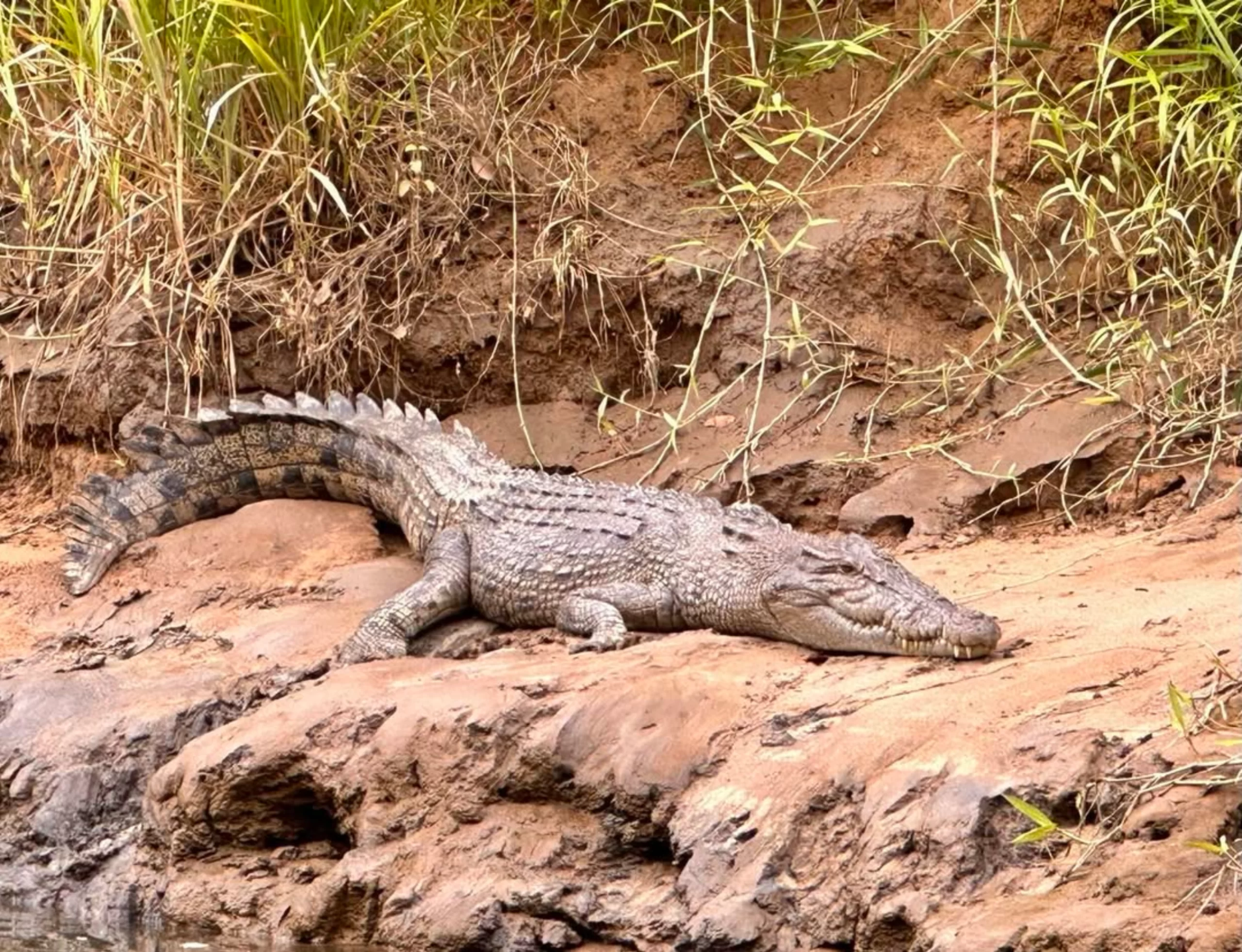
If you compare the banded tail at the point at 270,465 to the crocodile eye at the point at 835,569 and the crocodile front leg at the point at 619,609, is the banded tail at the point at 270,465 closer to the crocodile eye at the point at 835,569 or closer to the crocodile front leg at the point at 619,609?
the crocodile front leg at the point at 619,609

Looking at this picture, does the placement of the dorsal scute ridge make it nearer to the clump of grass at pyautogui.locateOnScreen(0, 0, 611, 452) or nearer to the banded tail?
the banded tail

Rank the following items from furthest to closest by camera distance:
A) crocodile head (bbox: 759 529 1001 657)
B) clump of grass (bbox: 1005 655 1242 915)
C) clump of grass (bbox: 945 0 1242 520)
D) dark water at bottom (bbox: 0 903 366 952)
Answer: clump of grass (bbox: 945 0 1242 520)
crocodile head (bbox: 759 529 1001 657)
dark water at bottom (bbox: 0 903 366 952)
clump of grass (bbox: 1005 655 1242 915)

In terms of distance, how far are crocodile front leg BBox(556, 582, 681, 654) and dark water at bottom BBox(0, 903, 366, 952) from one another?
4.87 feet

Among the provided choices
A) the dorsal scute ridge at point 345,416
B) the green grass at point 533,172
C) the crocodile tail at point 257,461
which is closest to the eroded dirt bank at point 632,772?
the crocodile tail at point 257,461

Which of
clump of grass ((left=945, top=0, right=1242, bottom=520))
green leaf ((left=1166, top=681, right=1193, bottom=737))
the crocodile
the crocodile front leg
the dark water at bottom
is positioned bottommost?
the dark water at bottom

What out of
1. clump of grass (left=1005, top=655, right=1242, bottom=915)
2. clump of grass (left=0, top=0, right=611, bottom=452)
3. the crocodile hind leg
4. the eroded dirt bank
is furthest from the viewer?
clump of grass (left=0, top=0, right=611, bottom=452)

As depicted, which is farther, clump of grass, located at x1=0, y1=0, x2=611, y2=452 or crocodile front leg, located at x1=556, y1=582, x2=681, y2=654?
clump of grass, located at x1=0, y1=0, x2=611, y2=452

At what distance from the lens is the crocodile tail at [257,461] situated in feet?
24.5

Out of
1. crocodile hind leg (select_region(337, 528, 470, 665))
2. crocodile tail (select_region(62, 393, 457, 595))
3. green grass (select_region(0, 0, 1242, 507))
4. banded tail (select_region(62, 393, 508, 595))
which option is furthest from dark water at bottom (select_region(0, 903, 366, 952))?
green grass (select_region(0, 0, 1242, 507))

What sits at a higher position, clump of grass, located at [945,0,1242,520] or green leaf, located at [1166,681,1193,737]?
clump of grass, located at [945,0,1242,520]

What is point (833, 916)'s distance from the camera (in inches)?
174

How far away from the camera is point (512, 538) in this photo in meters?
6.88

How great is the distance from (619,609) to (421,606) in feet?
2.10

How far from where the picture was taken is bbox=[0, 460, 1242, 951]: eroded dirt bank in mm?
4324
